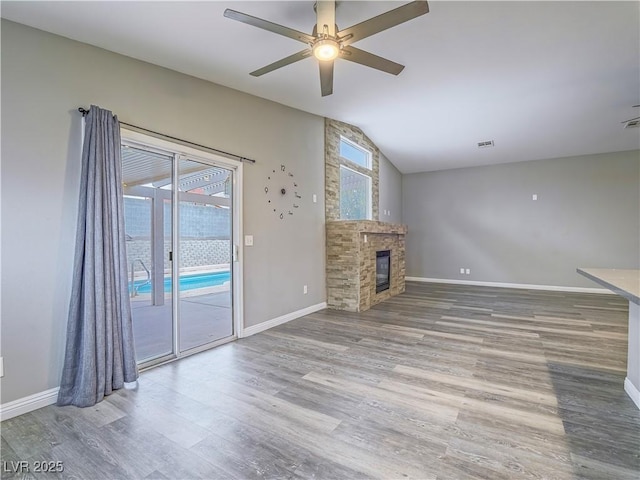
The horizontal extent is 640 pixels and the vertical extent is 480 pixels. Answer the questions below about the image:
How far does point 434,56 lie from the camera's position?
3.17 m

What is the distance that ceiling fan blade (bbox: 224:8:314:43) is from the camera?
1994 mm

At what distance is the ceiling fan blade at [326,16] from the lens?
7.20ft

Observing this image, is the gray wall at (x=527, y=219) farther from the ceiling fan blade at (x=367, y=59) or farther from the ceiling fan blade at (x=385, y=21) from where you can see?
the ceiling fan blade at (x=385, y=21)

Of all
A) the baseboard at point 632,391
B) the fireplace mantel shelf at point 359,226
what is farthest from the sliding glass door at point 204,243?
the baseboard at point 632,391

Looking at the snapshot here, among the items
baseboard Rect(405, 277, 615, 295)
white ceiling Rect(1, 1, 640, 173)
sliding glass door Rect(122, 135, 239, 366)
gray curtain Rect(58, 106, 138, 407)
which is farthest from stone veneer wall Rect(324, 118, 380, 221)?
baseboard Rect(405, 277, 615, 295)

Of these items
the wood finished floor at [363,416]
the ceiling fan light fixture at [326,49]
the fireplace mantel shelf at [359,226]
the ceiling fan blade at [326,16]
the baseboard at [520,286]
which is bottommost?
the wood finished floor at [363,416]

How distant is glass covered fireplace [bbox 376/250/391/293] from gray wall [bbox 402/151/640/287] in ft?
8.28

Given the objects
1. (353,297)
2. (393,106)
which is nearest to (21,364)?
(353,297)

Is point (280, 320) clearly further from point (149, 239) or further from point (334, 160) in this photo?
point (334, 160)

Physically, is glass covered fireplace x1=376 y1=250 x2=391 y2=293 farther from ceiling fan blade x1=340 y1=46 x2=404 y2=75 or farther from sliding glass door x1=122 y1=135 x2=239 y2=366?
ceiling fan blade x1=340 y1=46 x2=404 y2=75

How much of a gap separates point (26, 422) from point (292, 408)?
1.77m

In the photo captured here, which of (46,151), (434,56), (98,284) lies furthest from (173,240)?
(434,56)

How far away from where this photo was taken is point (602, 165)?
6477 mm

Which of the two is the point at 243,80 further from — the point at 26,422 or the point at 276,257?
the point at 26,422
